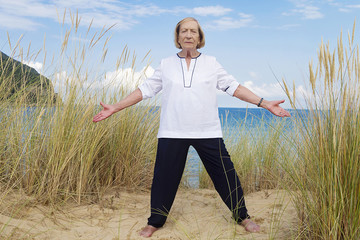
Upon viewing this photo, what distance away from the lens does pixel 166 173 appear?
10.0 ft

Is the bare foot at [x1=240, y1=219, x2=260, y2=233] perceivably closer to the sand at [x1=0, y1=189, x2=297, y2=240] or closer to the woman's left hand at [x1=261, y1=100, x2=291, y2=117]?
the sand at [x1=0, y1=189, x2=297, y2=240]

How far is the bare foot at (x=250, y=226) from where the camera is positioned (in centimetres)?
308

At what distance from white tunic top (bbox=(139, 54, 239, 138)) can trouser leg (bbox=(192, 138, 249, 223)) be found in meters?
0.11

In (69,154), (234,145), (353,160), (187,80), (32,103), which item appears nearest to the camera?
(353,160)

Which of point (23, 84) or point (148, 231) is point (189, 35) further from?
point (23, 84)

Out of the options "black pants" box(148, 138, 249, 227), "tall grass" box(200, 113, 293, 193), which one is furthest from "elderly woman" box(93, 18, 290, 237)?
"tall grass" box(200, 113, 293, 193)

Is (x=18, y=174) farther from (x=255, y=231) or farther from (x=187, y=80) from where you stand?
(x=255, y=231)

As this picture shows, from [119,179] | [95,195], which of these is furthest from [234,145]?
[95,195]

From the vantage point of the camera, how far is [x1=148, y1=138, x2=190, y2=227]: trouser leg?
299 centimetres

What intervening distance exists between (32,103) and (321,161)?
3146 mm

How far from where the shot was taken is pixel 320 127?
7.16 ft

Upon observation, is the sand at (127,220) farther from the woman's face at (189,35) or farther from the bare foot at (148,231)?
the woman's face at (189,35)

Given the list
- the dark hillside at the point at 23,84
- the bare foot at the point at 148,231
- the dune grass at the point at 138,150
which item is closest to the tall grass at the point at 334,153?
the dune grass at the point at 138,150

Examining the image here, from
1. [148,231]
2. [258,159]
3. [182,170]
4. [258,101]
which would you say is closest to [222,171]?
[182,170]
